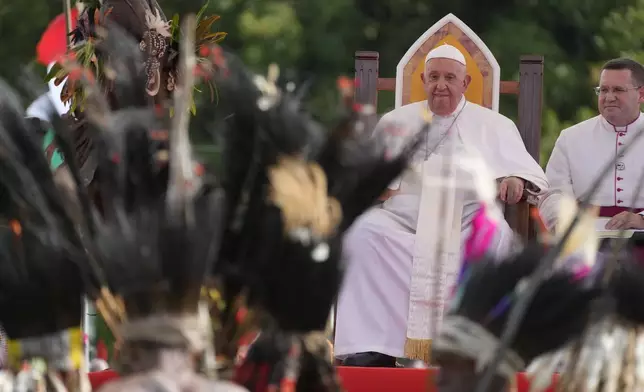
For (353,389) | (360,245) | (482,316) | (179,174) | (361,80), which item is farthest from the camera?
(361,80)

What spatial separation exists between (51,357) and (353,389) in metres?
1.19

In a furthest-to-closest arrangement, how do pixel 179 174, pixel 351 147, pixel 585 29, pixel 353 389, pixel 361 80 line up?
pixel 585 29 < pixel 361 80 < pixel 353 389 < pixel 351 147 < pixel 179 174

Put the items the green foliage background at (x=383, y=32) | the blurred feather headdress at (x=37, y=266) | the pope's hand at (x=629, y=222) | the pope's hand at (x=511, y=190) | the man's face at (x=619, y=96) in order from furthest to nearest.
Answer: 1. the green foliage background at (x=383, y=32)
2. the man's face at (x=619, y=96)
3. the pope's hand at (x=629, y=222)
4. the pope's hand at (x=511, y=190)
5. the blurred feather headdress at (x=37, y=266)

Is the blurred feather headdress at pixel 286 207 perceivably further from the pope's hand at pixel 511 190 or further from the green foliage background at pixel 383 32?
the green foliage background at pixel 383 32

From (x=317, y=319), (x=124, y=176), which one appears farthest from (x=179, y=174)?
(x=317, y=319)

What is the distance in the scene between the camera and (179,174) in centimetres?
156

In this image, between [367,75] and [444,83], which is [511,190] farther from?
[367,75]

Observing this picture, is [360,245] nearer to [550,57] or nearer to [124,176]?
[124,176]

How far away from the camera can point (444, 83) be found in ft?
16.5

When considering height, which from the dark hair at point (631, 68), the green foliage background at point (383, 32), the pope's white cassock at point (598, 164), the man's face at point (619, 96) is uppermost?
the green foliage background at point (383, 32)

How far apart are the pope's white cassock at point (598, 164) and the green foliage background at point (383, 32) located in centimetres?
977

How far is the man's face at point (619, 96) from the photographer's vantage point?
5.30 m

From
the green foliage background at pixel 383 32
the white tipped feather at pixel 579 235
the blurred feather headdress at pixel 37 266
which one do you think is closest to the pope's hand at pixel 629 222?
the white tipped feather at pixel 579 235

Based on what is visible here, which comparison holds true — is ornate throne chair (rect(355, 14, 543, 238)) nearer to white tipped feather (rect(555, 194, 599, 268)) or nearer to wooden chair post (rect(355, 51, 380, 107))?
wooden chair post (rect(355, 51, 380, 107))
